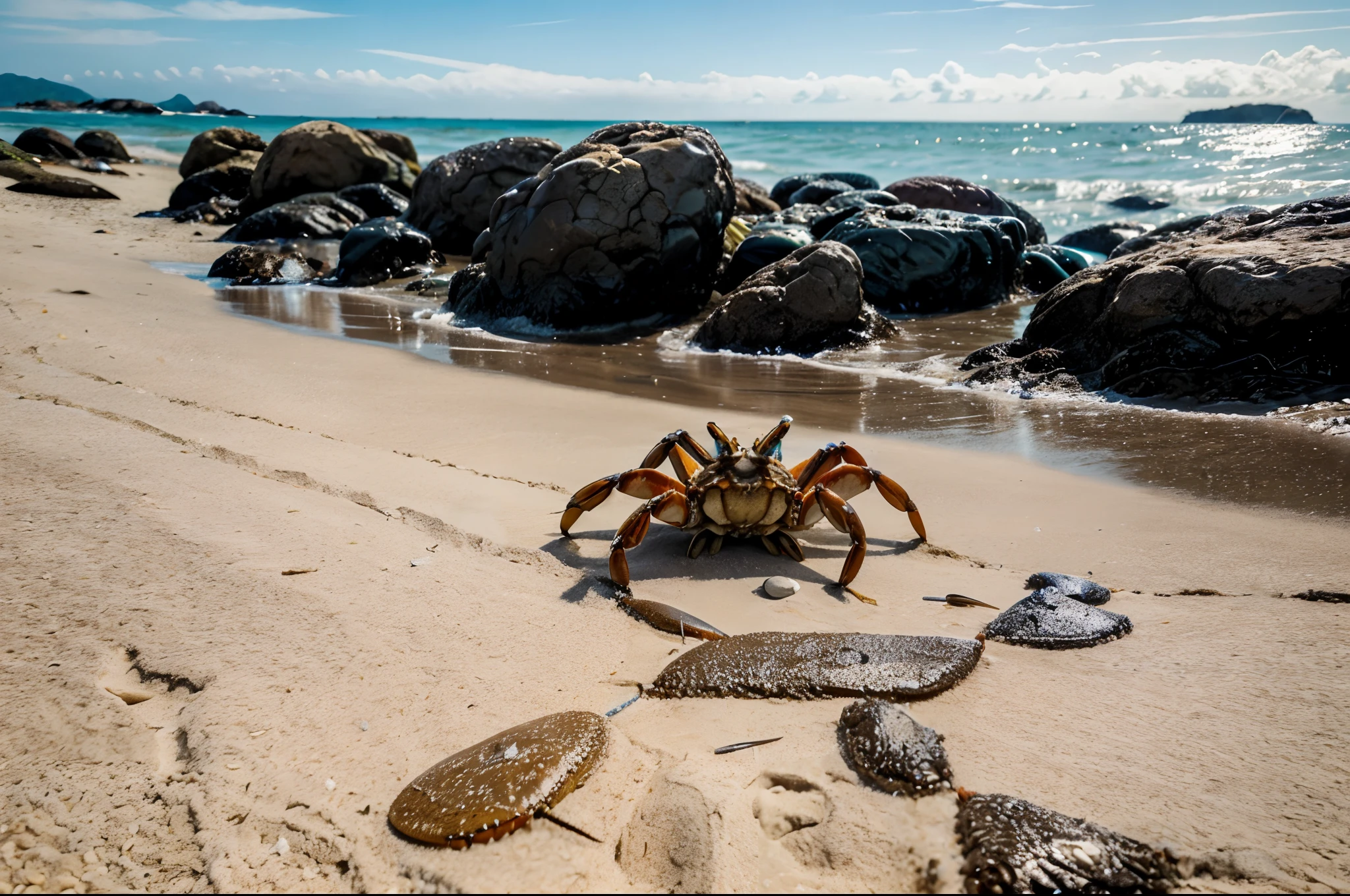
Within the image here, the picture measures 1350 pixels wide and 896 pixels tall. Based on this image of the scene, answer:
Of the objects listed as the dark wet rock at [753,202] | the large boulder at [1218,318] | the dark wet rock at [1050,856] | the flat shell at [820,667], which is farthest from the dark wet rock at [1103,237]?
the dark wet rock at [1050,856]

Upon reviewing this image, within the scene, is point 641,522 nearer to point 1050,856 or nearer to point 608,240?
point 1050,856

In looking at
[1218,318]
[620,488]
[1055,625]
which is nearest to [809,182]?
[1218,318]

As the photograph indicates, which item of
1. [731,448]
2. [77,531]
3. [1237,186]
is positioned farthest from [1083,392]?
[1237,186]

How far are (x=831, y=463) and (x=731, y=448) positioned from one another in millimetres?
569

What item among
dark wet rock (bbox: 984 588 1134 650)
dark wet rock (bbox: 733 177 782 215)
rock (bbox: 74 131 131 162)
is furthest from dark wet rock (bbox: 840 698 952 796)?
rock (bbox: 74 131 131 162)

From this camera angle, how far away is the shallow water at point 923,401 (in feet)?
15.2

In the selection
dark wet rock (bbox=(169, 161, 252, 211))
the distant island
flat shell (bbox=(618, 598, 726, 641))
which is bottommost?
flat shell (bbox=(618, 598, 726, 641))

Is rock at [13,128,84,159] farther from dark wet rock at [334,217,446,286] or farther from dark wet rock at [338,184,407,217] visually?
dark wet rock at [334,217,446,286]

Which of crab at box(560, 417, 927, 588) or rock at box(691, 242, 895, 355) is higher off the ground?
rock at box(691, 242, 895, 355)

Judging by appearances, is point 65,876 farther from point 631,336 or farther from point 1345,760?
point 631,336

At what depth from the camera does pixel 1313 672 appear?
93.8 inches

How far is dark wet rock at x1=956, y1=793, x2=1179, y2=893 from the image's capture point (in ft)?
5.25

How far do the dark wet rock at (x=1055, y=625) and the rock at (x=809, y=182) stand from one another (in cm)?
1804

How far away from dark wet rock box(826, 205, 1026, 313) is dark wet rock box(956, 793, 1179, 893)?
28.9 feet
